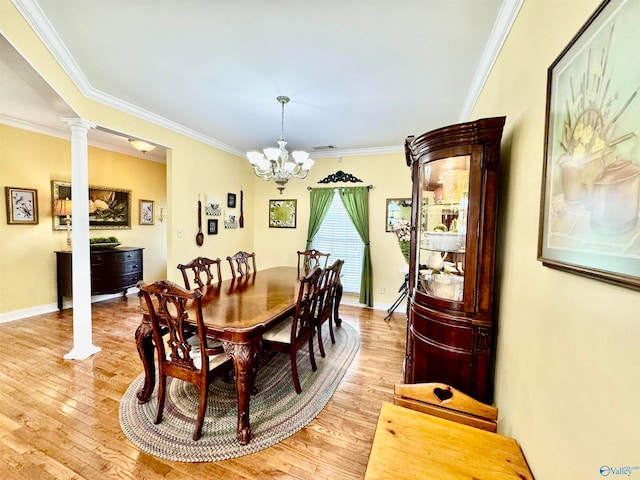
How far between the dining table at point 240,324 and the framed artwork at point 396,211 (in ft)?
7.79

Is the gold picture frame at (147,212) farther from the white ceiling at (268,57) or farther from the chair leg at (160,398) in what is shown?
the chair leg at (160,398)

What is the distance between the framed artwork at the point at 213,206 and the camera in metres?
4.33

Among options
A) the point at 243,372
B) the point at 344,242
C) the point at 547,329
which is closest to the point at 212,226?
the point at 344,242

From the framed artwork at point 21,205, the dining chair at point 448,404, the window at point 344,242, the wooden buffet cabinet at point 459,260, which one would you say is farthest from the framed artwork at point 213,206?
the dining chair at point 448,404

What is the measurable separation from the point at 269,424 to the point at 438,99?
3289 millimetres

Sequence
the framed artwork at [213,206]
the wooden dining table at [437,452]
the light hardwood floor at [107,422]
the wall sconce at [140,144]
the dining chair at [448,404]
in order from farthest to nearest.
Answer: the framed artwork at [213,206]
the wall sconce at [140,144]
the light hardwood floor at [107,422]
the dining chair at [448,404]
the wooden dining table at [437,452]

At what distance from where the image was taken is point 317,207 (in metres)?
5.02

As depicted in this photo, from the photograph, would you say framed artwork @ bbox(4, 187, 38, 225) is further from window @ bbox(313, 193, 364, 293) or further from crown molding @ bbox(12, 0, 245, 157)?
window @ bbox(313, 193, 364, 293)

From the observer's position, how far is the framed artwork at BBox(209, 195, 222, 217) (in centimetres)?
433

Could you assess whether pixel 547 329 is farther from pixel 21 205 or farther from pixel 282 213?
pixel 21 205

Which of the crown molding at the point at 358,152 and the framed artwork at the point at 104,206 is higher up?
the crown molding at the point at 358,152

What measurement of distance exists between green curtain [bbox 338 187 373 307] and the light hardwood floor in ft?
4.84

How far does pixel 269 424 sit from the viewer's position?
1956mm

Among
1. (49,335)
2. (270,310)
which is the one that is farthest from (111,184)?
(270,310)
